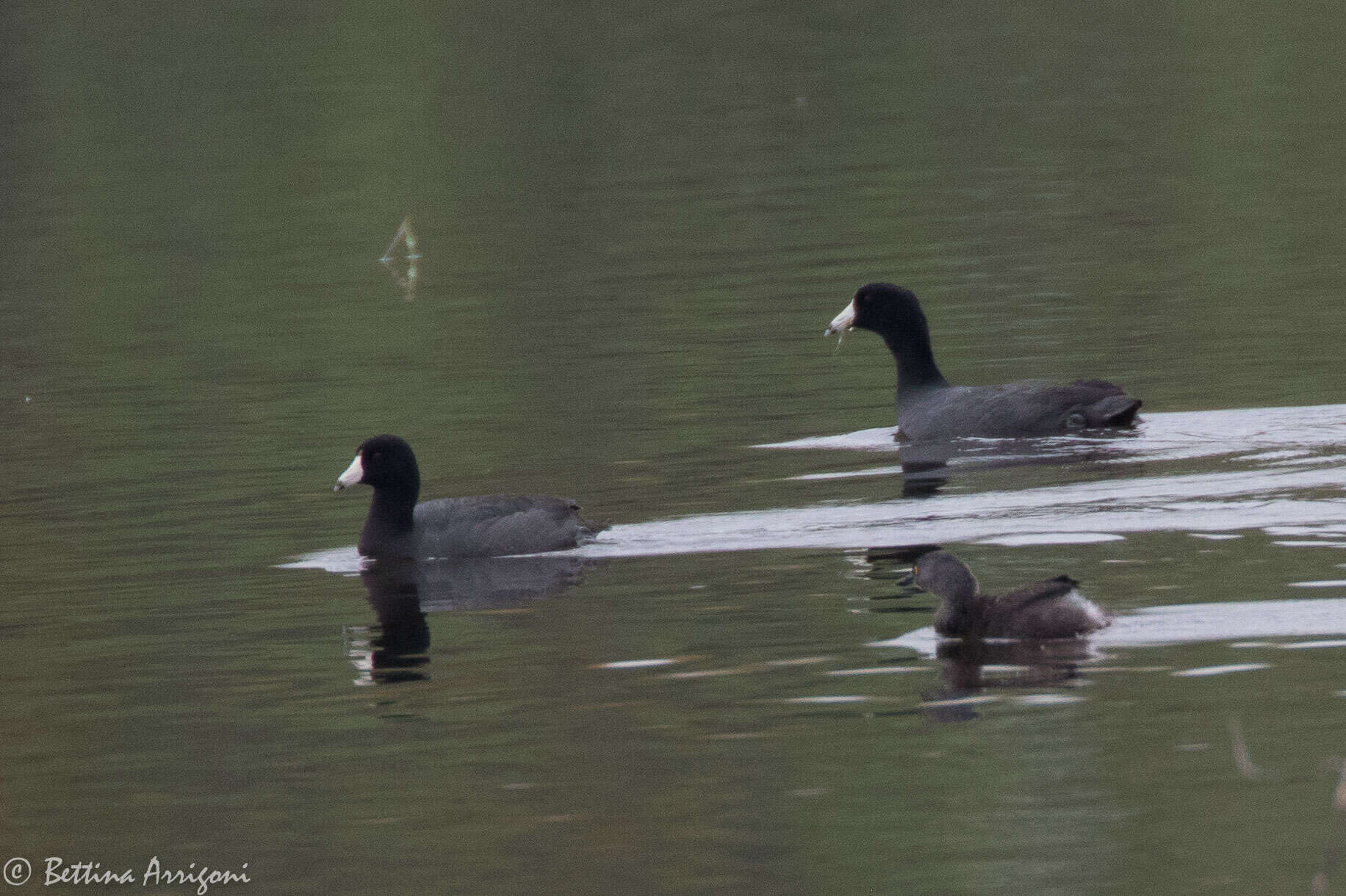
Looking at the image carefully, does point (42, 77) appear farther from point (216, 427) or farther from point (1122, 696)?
point (1122, 696)

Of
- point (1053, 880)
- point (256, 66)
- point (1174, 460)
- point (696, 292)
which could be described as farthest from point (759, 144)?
point (1053, 880)

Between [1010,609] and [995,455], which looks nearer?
[1010,609]

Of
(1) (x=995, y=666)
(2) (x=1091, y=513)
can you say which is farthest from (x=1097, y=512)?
(1) (x=995, y=666)

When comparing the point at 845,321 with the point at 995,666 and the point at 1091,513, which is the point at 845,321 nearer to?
the point at 1091,513

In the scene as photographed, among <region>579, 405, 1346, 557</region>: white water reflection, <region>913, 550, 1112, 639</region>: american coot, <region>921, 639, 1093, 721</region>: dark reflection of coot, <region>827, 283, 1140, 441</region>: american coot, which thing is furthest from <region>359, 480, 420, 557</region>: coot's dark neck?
<region>827, 283, 1140, 441</region>: american coot

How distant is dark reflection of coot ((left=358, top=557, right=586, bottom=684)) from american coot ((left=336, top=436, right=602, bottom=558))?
9 cm

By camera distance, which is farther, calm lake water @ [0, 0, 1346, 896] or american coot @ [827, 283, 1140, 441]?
american coot @ [827, 283, 1140, 441]

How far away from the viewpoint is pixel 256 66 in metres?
54.8

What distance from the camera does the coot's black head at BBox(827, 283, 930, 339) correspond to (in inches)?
801

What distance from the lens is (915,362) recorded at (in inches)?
792

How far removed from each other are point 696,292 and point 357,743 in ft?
53.1

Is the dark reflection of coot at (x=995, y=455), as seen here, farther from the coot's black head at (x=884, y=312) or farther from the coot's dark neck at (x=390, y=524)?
the coot's dark neck at (x=390, y=524)

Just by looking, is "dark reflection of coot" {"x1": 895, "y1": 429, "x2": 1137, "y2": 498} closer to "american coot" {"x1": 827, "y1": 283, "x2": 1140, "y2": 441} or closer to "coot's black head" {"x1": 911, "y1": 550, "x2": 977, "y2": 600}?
"american coot" {"x1": 827, "y1": 283, "x2": 1140, "y2": 441}

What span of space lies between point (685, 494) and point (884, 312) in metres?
4.27
